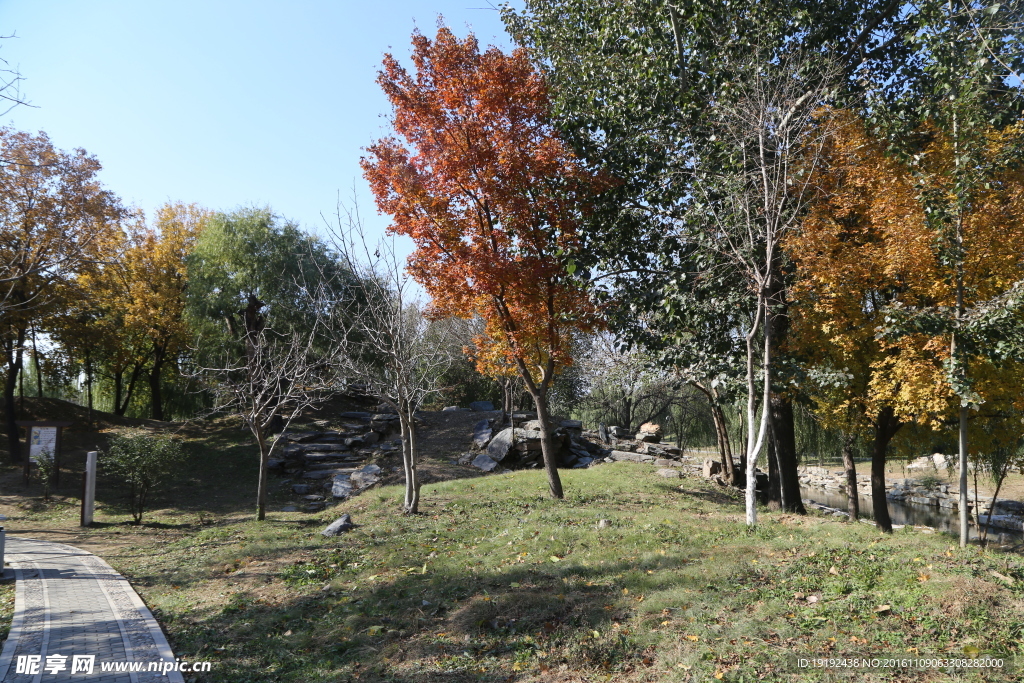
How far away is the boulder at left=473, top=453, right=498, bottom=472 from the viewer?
62.5 ft

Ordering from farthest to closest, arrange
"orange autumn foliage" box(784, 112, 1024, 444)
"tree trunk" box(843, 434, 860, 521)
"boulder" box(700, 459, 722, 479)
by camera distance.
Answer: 1. "boulder" box(700, 459, 722, 479)
2. "tree trunk" box(843, 434, 860, 521)
3. "orange autumn foliage" box(784, 112, 1024, 444)

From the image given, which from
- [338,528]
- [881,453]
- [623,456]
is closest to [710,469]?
[623,456]

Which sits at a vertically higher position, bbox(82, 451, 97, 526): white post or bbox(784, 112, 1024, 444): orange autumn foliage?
bbox(784, 112, 1024, 444): orange autumn foliage

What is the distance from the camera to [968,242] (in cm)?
966

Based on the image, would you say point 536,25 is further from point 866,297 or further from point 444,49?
point 866,297

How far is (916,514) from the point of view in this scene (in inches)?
872

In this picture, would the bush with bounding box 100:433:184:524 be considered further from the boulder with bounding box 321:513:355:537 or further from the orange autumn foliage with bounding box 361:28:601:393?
the orange autumn foliage with bounding box 361:28:601:393

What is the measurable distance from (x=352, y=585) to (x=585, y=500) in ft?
19.2

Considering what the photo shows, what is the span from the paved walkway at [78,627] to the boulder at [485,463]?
1083 centimetres

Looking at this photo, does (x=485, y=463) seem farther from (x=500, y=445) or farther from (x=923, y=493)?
(x=923, y=493)

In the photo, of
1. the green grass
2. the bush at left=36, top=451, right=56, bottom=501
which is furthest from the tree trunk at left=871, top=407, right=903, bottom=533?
the bush at left=36, top=451, right=56, bottom=501

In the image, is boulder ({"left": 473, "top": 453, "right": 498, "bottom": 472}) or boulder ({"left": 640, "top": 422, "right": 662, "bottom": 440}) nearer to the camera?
boulder ({"left": 473, "top": 453, "right": 498, "bottom": 472})

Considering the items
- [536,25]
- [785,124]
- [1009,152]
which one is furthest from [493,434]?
[1009,152]

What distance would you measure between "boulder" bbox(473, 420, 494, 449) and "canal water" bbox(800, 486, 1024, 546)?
10942mm
